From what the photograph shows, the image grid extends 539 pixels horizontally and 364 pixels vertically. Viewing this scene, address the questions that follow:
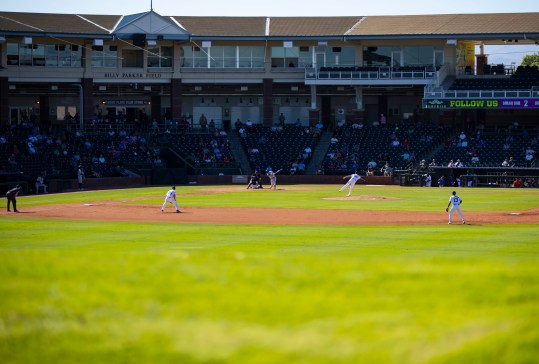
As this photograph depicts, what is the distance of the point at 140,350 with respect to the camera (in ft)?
24.0

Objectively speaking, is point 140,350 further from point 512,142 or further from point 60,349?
point 512,142

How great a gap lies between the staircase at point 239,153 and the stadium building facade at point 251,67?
5.04 metres

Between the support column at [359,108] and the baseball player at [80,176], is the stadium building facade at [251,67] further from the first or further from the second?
the baseball player at [80,176]

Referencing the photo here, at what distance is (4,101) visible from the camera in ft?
232

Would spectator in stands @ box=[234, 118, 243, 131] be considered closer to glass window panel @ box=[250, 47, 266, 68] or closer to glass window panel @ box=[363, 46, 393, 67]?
glass window panel @ box=[250, 47, 266, 68]

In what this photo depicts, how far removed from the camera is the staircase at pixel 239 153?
6825cm

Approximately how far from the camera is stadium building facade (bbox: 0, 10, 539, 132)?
72188mm

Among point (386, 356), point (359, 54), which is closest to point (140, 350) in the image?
point (386, 356)

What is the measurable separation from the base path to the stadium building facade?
102ft

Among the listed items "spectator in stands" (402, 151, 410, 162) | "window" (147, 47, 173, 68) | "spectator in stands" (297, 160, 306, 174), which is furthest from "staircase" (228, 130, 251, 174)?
"spectator in stands" (402, 151, 410, 162)

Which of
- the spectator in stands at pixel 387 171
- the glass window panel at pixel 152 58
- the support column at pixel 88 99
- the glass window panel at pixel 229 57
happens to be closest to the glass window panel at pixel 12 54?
the support column at pixel 88 99

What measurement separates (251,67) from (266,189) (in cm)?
2097

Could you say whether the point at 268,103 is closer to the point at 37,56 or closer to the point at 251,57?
the point at 251,57

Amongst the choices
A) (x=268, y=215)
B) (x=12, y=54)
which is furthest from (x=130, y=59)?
(x=268, y=215)
